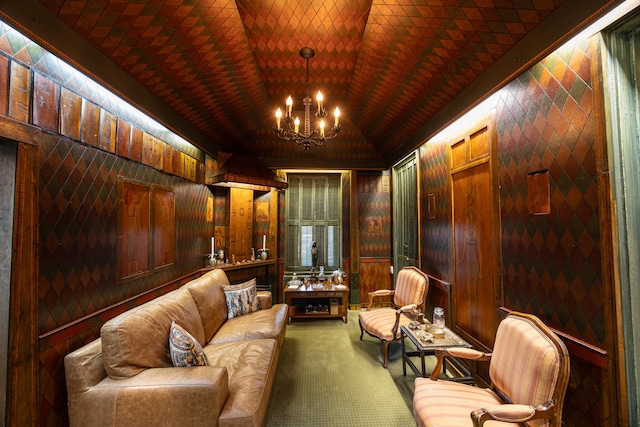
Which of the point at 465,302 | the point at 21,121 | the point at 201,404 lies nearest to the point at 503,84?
the point at 465,302

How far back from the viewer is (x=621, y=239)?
4.58 feet

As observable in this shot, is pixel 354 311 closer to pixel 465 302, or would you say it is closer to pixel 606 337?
pixel 465 302

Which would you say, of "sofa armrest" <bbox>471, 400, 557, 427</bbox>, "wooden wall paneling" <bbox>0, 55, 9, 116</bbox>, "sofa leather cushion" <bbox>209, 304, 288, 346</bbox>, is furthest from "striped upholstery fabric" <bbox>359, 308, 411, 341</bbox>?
"wooden wall paneling" <bbox>0, 55, 9, 116</bbox>

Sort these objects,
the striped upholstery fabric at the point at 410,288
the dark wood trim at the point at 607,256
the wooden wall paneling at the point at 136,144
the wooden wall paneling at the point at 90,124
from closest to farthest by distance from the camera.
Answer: the dark wood trim at the point at 607,256, the wooden wall paneling at the point at 90,124, the wooden wall paneling at the point at 136,144, the striped upholstery fabric at the point at 410,288

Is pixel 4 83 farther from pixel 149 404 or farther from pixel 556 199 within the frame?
pixel 556 199

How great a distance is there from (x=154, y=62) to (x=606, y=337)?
3.72 metres

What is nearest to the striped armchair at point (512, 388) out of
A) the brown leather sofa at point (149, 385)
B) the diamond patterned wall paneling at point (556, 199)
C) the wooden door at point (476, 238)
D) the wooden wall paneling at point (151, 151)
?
the diamond patterned wall paneling at point (556, 199)

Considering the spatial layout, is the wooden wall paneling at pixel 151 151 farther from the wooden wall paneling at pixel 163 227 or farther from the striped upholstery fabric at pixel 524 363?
the striped upholstery fabric at pixel 524 363

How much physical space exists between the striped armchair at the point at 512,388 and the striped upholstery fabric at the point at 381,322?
105cm

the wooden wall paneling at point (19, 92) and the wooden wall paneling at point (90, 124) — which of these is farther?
the wooden wall paneling at point (90, 124)

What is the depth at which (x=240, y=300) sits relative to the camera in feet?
11.3

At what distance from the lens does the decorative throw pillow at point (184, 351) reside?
6.41 feet

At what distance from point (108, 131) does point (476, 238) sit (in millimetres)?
3491

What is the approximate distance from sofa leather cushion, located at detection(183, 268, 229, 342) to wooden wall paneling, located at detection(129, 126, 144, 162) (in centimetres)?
142
